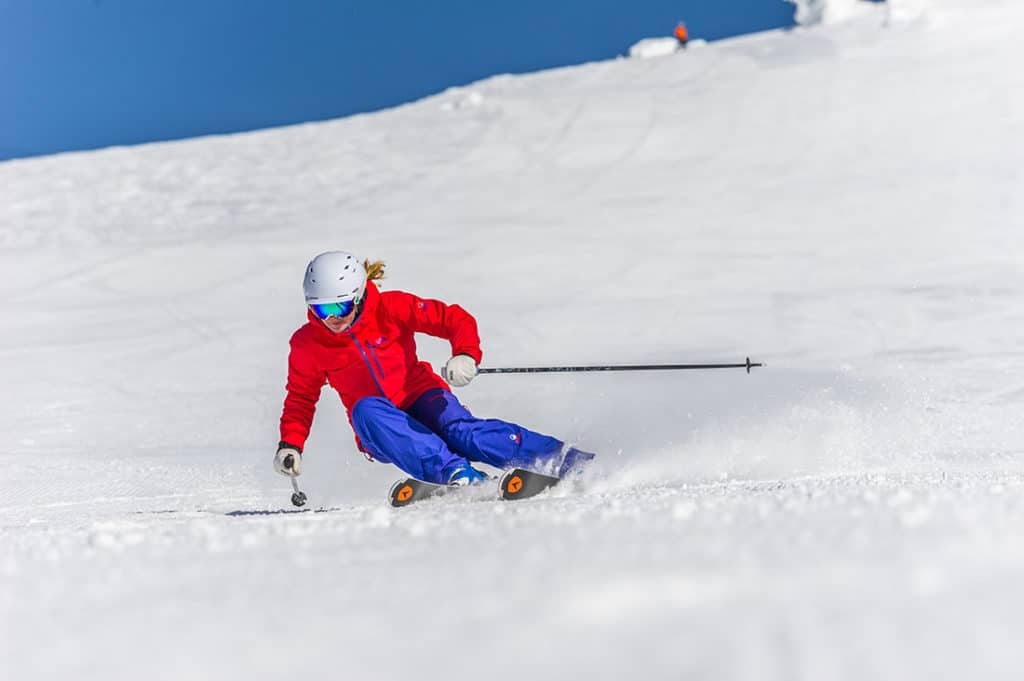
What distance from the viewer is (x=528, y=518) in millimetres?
2877

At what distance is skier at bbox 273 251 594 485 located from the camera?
436cm

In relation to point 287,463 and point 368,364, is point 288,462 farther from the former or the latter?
point 368,364

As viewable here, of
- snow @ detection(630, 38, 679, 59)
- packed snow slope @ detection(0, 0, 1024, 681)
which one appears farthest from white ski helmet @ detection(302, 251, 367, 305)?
snow @ detection(630, 38, 679, 59)

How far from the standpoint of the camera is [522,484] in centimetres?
409

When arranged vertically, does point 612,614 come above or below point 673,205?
below

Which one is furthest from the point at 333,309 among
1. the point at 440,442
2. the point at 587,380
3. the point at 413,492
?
the point at 587,380

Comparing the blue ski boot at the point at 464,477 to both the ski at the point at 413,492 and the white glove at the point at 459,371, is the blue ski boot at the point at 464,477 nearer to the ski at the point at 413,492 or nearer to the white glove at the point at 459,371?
the ski at the point at 413,492

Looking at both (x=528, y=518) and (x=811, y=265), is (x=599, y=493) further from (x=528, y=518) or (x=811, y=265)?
(x=811, y=265)

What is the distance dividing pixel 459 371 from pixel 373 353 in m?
0.44

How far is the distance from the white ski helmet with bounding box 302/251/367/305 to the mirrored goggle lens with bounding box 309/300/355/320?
0.02 m

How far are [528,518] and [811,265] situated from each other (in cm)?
806

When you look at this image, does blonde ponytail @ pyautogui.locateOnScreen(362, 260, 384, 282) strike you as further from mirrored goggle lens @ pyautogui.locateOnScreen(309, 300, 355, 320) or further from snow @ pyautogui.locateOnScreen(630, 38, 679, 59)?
snow @ pyautogui.locateOnScreen(630, 38, 679, 59)

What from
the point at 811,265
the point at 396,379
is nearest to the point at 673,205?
the point at 811,265

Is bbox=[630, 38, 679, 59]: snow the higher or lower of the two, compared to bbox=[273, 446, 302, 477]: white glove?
higher
